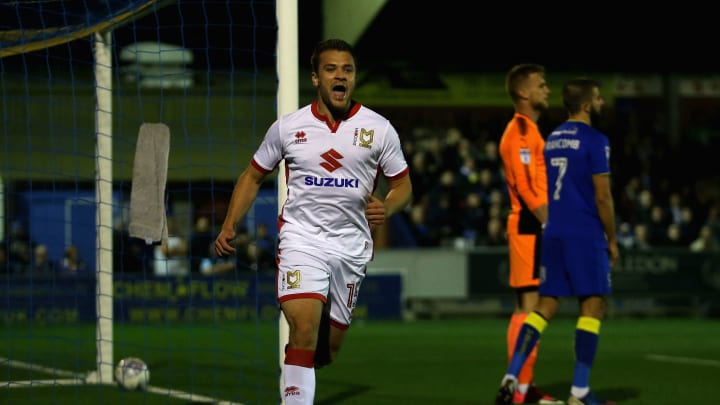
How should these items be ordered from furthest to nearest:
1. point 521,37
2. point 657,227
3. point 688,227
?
point 521,37 < point 657,227 < point 688,227

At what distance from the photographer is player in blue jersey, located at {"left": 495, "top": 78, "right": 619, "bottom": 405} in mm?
8172

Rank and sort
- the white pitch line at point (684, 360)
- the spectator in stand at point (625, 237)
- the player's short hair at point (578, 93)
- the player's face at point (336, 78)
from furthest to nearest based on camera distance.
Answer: the spectator in stand at point (625, 237) → the white pitch line at point (684, 360) → the player's short hair at point (578, 93) → the player's face at point (336, 78)

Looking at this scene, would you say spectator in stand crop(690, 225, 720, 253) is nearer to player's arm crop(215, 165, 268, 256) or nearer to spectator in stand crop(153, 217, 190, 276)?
spectator in stand crop(153, 217, 190, 276)

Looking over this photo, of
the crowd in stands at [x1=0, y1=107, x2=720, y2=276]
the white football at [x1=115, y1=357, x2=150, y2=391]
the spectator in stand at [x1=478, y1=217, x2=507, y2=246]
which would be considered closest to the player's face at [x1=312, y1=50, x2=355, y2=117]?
the white football at [x1=115, y1=357, x2=150, y2=391]

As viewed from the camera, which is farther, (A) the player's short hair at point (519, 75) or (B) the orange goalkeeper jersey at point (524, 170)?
(A) the player's short hair at point (519, 75)

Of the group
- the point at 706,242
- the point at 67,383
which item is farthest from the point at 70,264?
the point at 706,242

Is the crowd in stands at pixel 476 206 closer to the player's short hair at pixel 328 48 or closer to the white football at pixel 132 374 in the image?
the white football at pixel 132 374

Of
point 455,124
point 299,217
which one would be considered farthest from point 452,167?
point 299,217

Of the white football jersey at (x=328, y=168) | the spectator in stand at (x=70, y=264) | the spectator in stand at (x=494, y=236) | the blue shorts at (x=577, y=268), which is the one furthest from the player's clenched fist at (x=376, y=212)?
the spectator in stand at (x=494, y=236)

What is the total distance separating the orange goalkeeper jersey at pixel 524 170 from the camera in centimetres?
874

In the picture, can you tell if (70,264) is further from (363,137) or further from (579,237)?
(363,137)

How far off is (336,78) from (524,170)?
276 centimetres

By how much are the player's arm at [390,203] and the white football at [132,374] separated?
3.40 m

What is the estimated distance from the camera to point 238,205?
21.0ft
